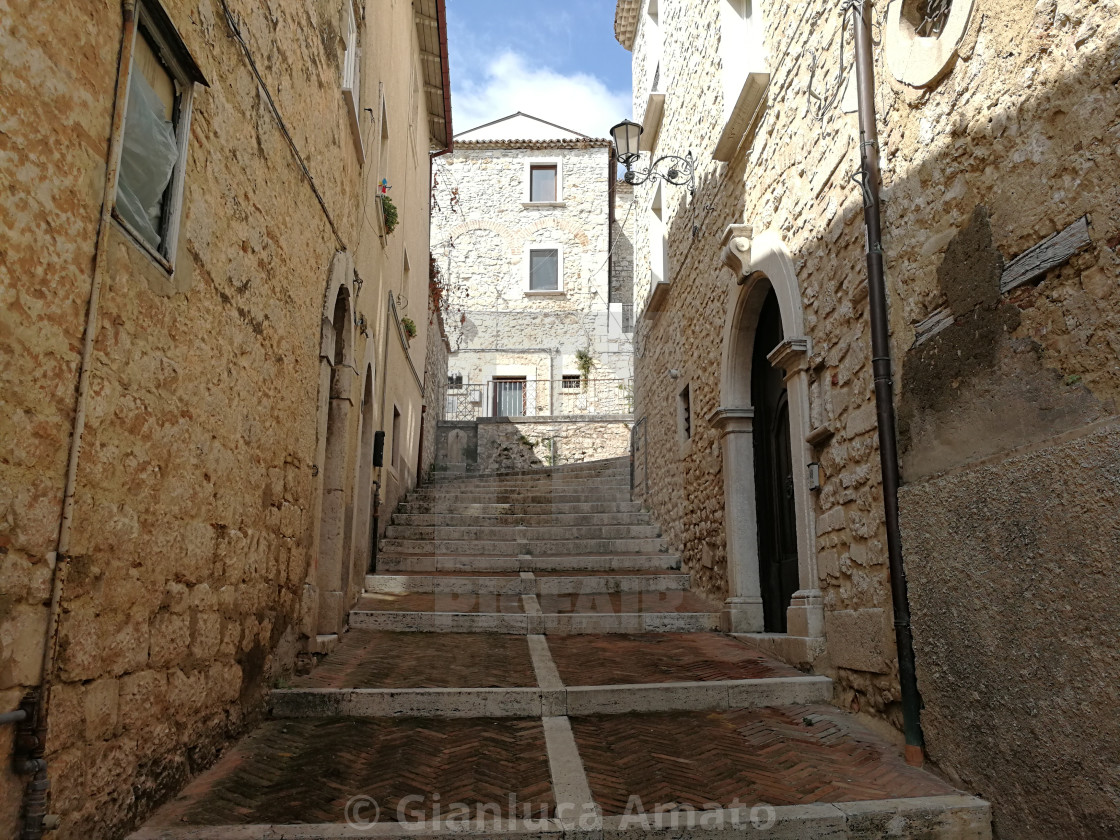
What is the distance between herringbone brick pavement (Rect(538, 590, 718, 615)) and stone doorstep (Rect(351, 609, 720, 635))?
0.54ft

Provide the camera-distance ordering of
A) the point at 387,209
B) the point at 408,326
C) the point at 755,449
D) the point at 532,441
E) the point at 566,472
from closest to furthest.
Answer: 1. the point at 755,449
2. the point at 387,209
3. the point at 408,326
4. the point at 566,472
5. the point at 532,441

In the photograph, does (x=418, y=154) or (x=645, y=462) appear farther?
(x=418, y=154)

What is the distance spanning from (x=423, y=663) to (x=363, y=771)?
1.99 meters

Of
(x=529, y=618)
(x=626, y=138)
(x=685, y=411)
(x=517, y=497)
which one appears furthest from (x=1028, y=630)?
(x=517, y=497)

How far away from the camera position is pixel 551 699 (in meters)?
4.70

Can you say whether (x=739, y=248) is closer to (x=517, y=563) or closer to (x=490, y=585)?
(x=490, y=585)

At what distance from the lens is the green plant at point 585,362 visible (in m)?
22.8

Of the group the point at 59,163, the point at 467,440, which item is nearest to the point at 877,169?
the point at 59,163

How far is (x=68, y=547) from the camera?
232 centimetres

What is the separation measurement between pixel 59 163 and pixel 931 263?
350cm

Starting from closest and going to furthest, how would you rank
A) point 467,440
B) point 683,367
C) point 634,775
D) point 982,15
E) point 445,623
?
point 982,15, point 634,775, point 445,623, point 683,367, point 467,440

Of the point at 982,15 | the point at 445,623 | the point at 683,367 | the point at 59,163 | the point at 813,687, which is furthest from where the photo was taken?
the point at 683,367

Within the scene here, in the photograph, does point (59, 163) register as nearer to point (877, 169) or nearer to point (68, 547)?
point (68, 547)

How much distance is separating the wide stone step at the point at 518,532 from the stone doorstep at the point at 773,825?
23.1 feet
